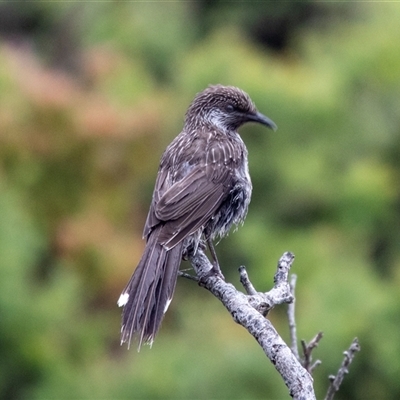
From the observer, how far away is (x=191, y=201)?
4641 mm

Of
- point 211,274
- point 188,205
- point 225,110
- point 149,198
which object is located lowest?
point 211,274

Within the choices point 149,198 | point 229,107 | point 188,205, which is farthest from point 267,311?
point 149,198

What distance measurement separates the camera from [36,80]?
41.5ft

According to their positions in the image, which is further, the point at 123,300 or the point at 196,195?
the point at 196,195

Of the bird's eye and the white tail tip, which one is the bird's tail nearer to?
the white tail tip

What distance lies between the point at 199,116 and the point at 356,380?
234 inches

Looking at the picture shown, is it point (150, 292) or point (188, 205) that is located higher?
point (188, 205)

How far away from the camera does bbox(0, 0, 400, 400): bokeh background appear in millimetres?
9727

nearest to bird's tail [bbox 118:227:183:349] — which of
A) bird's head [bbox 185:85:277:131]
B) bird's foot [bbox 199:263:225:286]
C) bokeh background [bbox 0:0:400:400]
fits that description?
bird's foot [bbox 199:263:225:286]

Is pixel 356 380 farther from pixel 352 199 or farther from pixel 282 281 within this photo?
pixel 282 281

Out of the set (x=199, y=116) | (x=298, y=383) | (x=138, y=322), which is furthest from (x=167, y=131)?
(x=298, y=383)

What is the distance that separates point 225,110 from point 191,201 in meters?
1.26

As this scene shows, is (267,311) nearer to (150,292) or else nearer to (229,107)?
(150,292)

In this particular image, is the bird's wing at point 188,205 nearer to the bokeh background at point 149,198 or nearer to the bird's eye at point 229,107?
the bird's eye at point 229,107
